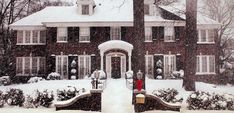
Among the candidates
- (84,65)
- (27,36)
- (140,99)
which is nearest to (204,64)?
(84,65)

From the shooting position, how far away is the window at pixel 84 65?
3441cm

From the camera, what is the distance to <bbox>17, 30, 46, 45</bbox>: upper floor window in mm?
36094

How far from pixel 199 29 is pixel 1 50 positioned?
21.7 m

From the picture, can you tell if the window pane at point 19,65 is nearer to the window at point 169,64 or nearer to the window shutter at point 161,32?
the window shutter at point 161,32

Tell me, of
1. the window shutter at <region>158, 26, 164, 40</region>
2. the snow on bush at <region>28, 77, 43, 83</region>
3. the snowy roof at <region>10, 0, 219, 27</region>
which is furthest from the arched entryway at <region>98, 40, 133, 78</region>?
the snow on bush at <region>28, 77, 43, 83</region>

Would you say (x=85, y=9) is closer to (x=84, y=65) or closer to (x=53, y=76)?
(x=84, y=65)

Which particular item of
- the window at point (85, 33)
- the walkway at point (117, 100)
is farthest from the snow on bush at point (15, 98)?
the window at point (85, 33)

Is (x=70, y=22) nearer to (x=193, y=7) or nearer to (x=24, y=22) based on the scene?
(x=24, y=22)

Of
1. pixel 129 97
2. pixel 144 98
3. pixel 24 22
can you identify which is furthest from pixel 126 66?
pixel 144 98

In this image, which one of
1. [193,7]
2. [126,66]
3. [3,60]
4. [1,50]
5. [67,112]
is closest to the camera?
[67,112]

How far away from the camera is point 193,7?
80.5ft

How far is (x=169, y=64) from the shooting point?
114 ft

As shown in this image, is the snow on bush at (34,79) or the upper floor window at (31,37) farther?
the upper floor window at (31,37)

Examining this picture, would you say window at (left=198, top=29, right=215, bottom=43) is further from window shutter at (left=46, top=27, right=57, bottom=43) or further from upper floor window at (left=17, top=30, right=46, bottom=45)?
upper floor window at (left=17, top=30, right=46, bottom=45)
